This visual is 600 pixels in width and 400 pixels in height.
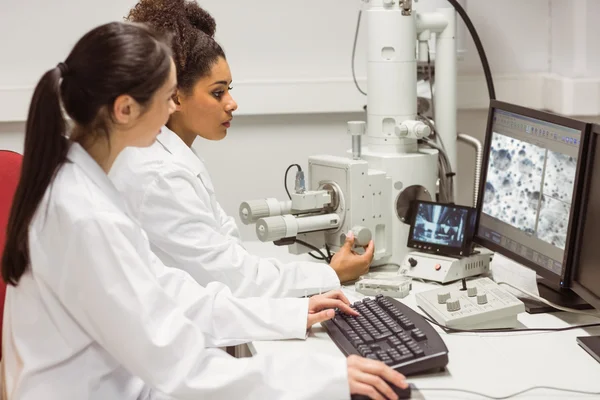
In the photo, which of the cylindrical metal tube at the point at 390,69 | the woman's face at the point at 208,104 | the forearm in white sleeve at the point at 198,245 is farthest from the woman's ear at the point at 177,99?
the cylindrical metal tube at the point at 390,69

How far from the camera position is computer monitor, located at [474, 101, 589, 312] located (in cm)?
150

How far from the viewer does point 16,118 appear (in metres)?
2.54

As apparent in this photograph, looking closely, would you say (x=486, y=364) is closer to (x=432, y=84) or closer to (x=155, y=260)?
(x=155, y=260)

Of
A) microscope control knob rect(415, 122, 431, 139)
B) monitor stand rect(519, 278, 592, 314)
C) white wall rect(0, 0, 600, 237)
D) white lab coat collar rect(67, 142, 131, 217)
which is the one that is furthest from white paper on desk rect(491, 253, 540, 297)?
white lab coat collar rect(67, 142, 131, 217)

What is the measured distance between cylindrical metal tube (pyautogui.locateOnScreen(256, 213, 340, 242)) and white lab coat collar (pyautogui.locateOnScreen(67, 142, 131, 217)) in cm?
66

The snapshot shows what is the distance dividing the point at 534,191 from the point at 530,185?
2 cm

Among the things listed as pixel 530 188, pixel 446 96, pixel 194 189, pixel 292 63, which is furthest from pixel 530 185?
pixel 292 63

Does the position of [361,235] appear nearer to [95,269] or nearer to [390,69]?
[390,69]

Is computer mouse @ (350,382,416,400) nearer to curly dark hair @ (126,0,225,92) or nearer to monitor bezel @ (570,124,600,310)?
monitor bezel @ (570,124,600,310)

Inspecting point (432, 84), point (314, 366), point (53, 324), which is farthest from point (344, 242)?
point (53, 324)

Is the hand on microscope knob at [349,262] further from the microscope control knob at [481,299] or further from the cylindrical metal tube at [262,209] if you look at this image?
the microscope control knob at [481,299]

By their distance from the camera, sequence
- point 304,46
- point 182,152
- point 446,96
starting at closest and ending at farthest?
1. point 182,152
2. point 446,96
3. point 304,46

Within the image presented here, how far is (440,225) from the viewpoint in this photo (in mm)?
1881

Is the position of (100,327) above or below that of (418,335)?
above
